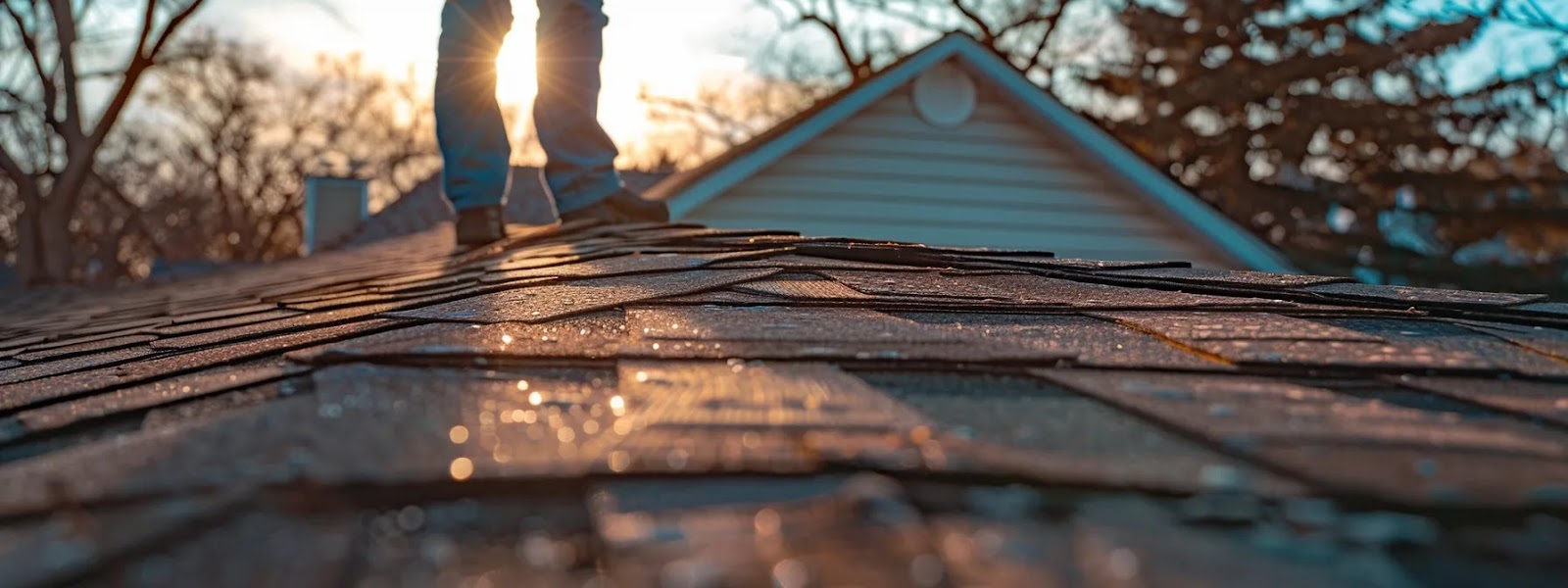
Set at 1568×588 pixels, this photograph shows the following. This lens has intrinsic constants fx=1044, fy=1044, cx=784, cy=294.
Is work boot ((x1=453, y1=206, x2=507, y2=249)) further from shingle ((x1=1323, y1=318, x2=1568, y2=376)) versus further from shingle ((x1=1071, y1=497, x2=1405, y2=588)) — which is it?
shingle ((x1=1071, y1=497, x2=1405, y2=588))

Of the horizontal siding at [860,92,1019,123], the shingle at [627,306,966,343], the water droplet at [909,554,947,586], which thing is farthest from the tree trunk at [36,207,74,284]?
the water droplet at [909,554,947,586]

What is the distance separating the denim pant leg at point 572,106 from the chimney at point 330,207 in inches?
599

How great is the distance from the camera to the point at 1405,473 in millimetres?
669

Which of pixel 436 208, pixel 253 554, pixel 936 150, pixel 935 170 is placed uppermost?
pixel 936 150

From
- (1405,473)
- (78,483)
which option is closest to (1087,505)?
(1405,473)

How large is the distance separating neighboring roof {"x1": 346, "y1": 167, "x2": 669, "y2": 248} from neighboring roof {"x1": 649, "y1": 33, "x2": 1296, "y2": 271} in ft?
17.0

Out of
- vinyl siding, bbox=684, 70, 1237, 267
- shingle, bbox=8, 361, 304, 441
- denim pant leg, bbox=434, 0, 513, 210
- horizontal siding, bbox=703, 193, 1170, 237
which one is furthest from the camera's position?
vinyl siding, bbox=684, 70, 1237, 267

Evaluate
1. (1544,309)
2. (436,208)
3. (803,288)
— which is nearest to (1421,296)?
(1544,309)

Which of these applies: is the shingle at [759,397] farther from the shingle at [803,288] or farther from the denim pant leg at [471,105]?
the denim pant leg at [471,105]

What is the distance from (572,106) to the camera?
3525mm

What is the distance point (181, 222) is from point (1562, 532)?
104 ft

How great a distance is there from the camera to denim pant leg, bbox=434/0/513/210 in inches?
134

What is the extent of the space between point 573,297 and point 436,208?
14176 millimetres

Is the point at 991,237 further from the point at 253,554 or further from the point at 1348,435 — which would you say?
the point at 253,554
